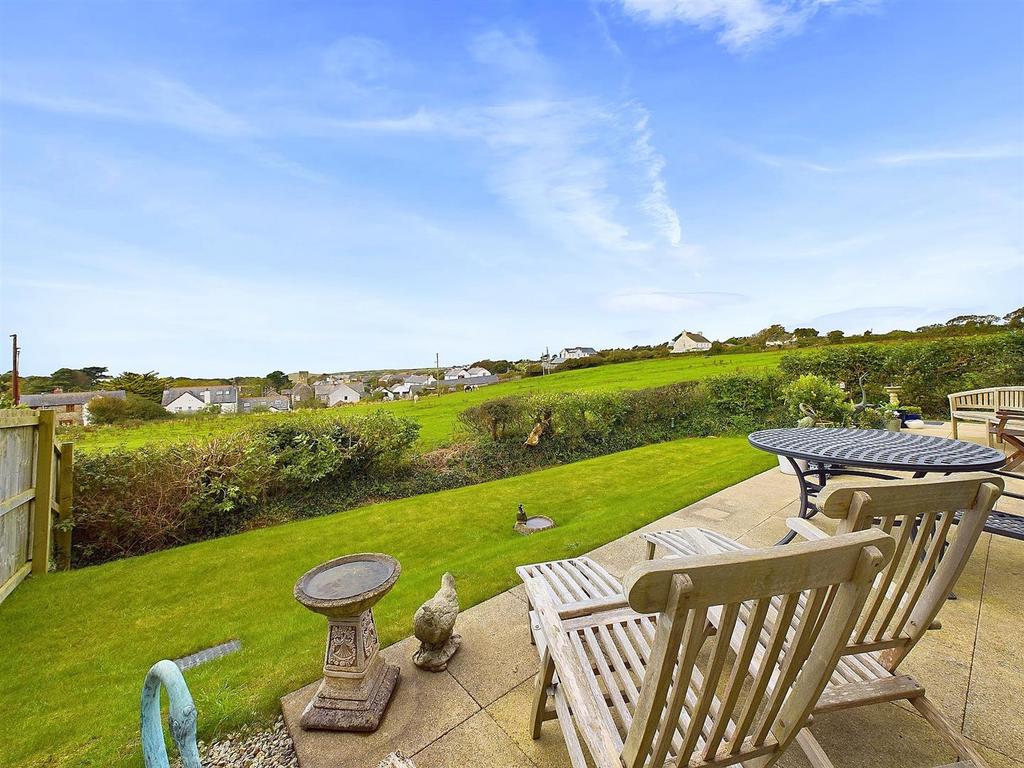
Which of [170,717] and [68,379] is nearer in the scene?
[170,717]

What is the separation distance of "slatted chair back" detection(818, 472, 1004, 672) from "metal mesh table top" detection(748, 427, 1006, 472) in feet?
5.00

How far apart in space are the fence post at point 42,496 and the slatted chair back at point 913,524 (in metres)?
7.20

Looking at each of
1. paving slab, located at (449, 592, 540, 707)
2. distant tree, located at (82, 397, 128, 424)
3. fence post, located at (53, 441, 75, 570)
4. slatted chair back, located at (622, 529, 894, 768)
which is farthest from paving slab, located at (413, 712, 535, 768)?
distant tree, located at (82, 397, 128, 424)

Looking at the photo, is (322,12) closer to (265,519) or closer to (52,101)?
(52,101)

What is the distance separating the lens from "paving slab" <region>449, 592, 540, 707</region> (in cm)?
232

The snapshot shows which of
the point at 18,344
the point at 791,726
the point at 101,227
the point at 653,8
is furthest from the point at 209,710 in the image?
the point at 653,8

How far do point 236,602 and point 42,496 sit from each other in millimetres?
2748

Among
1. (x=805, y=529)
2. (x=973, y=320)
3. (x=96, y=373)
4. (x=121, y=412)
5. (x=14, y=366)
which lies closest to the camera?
(x=805, y=529)

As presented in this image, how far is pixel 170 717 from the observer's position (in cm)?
103

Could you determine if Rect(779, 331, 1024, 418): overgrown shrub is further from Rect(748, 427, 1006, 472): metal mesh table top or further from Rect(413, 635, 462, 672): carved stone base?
Rect(413, 635, 462, 672): carved stone base

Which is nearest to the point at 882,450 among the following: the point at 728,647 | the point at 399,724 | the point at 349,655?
the point at 728,647

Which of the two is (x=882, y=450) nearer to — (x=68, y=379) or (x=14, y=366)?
(x=14, y=366)

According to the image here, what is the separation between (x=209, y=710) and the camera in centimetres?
228

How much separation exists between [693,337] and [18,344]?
69.2 m
